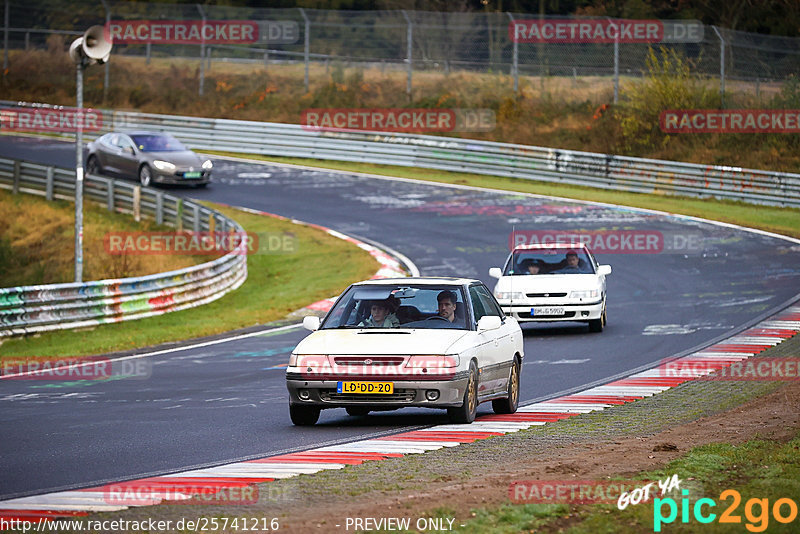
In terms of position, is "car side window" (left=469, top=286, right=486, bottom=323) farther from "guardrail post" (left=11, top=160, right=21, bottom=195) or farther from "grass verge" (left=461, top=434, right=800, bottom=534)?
"guardrail post" (left=11, top=160, right=21, bottom=195)

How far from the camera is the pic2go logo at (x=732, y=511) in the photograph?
20.7ft

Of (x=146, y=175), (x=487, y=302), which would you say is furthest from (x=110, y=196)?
(x=487, y=302)

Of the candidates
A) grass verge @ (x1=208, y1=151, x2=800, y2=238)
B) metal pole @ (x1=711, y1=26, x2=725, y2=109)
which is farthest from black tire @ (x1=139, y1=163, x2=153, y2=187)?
metal pole @ (x1=711, y1=26, x2=725, y2=109)

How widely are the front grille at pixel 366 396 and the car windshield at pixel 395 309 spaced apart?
93 centimetres

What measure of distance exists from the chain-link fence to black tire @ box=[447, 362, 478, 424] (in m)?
29.3

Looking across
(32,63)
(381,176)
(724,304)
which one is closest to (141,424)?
(724,304)

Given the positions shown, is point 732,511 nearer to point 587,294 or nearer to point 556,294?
point 587,294

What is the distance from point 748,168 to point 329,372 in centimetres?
3170

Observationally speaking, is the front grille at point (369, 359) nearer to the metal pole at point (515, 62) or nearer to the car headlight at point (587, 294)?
the car headlight at point (587, 294)

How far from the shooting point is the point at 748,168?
39.8 meters

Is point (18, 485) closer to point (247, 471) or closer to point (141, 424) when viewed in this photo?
point (247, 471)

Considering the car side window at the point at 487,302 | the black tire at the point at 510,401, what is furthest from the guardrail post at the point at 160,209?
the black tire at the point at 510,401

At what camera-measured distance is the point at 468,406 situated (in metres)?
11.1

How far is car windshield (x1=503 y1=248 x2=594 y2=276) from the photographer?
68.0 ft
